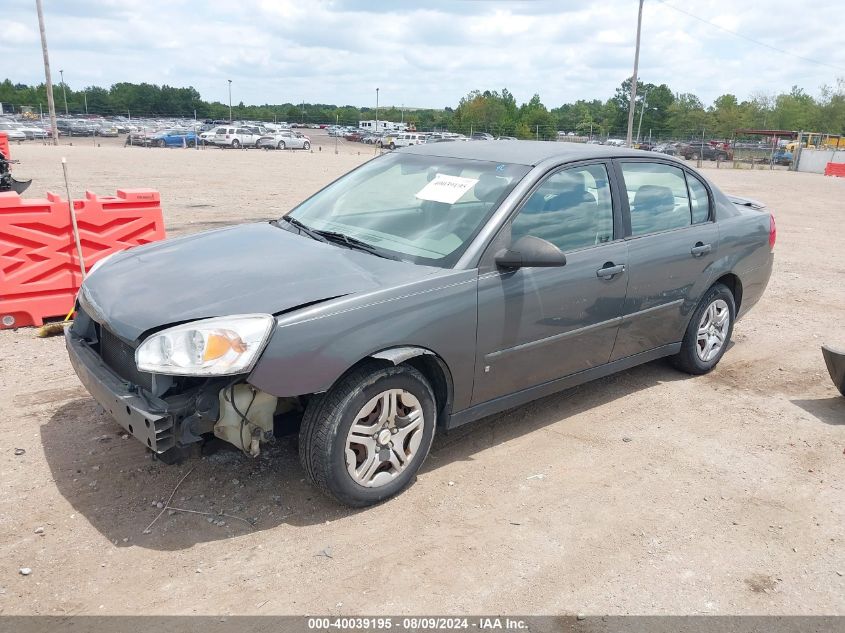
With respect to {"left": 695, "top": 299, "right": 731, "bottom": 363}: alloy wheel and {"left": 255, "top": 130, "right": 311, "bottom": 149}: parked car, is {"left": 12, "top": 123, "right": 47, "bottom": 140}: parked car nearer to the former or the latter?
{"left": 255, "top": 130, "right": 311, "bottom": 149}: parked car

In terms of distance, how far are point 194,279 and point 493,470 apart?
6.37ft

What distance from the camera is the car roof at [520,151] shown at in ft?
14.1

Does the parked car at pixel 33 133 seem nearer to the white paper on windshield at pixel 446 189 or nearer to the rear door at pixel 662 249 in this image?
the white paper on windshield at pixel 446 189

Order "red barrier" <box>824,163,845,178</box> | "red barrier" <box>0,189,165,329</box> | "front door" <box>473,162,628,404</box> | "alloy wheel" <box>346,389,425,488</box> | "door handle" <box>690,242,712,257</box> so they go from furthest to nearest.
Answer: "red barrier" <box>824,163,845,178</box> → "red barrier" <box>0,189,165,329</box> → "door handle" <box>690,242,712,257</box> → "front door" <box>473,162,628,404</box> → "alloy wheel" <box>346,389,425,488</box>

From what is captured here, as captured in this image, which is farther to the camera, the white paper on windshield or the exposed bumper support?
the white paper on windshield

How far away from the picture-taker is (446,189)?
4.15 metres

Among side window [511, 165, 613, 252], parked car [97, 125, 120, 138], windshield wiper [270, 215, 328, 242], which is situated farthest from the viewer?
parked car [97, 125, 120, 138]

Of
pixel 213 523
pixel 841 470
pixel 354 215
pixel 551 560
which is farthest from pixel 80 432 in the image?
pixel 841 470

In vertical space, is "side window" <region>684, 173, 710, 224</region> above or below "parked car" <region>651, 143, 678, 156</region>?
above

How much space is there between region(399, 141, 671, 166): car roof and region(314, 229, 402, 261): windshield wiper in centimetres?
97

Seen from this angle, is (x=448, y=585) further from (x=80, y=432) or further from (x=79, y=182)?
(x=79, y=182)

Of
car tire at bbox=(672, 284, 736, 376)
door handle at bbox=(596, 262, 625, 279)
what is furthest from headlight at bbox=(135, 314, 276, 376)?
car tire at bbox=(672, 284, 736, 376)

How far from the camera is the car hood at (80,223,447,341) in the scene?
322 centimetres

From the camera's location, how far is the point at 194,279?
3.53 metres
